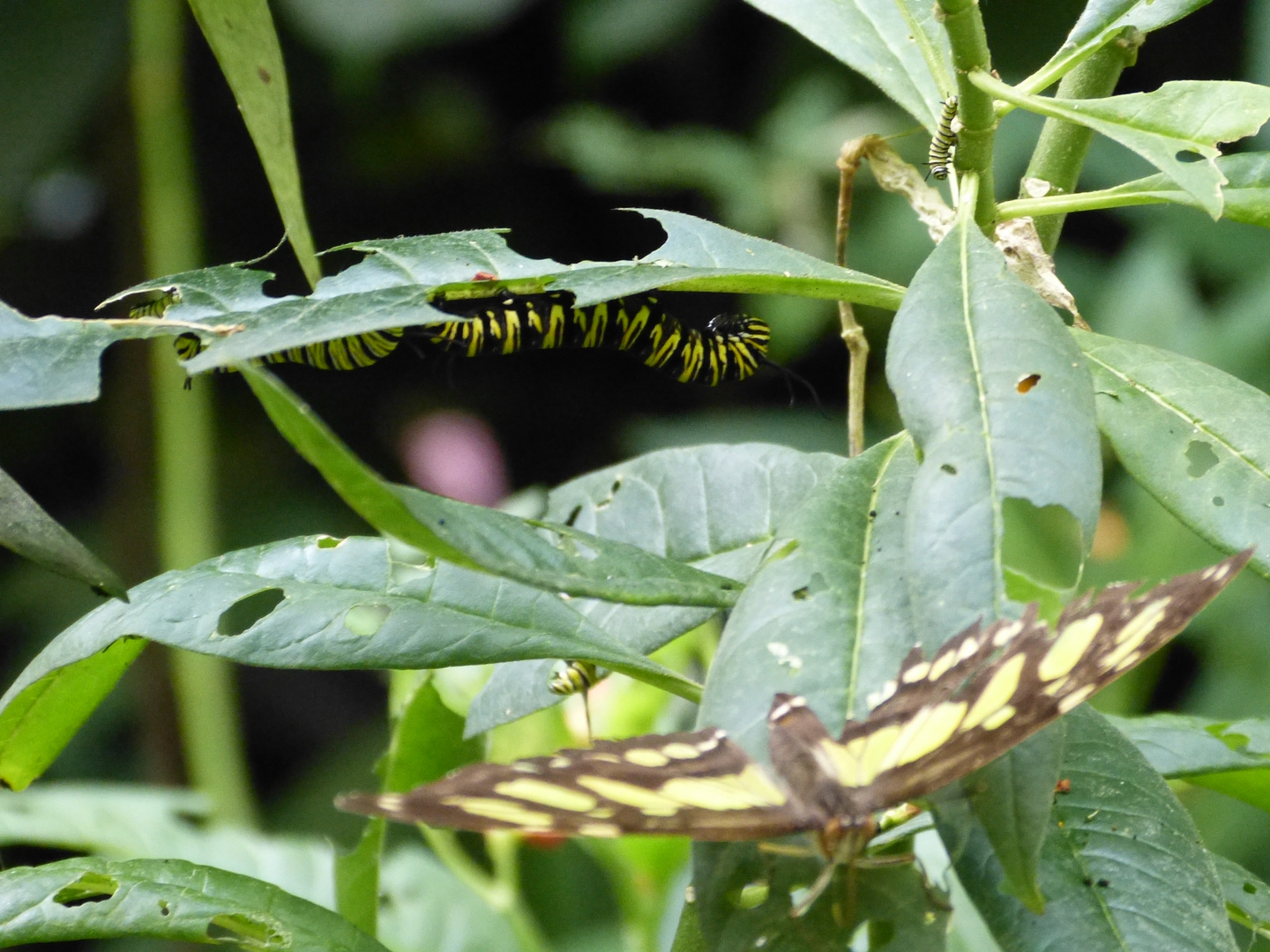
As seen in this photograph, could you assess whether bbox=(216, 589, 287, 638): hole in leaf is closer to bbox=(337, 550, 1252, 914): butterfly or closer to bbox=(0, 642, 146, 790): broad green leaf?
bbox=(0, 642, 146, 790): broad green leaf

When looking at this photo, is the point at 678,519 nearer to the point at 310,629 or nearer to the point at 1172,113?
the point at 310,629

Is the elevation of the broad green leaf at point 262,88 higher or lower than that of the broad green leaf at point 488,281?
higher

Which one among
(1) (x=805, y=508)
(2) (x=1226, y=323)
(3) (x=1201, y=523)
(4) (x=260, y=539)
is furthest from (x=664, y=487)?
(4) (x=260, y=539)

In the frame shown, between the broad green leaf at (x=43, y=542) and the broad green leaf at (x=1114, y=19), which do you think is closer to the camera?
the broad green leaf at (x=43, y=542)

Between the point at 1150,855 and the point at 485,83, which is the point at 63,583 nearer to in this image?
the point at 485,83

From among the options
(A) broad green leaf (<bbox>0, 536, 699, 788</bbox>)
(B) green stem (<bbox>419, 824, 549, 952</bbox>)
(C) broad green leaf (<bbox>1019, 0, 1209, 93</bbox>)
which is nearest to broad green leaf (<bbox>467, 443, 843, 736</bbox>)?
(A) broad green leaf (<bbox>0, 536, 699, 788</bbox>)

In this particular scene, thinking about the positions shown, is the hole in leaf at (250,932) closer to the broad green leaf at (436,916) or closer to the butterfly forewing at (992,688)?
the butterfly forewing at (992,688)

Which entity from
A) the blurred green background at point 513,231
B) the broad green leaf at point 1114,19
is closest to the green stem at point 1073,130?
the broad green leaf at point 1114,19
